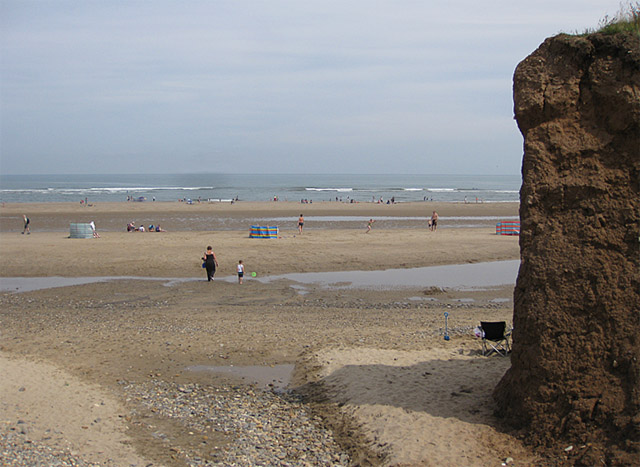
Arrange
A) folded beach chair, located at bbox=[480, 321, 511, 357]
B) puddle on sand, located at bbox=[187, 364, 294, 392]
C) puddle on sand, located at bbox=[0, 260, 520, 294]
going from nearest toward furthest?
folded beach chair, located at bbox=[480, 321, 511, 357] < puddle on sand, located at bbox=[187, 364, 294, 392] < puddle on sand, located at bbox=[0, 260, 520, 294]

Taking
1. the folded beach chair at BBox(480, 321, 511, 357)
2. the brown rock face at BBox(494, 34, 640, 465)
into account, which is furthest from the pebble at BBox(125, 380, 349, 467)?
the folded beach chair at BBox(480, 321, 511, 357)

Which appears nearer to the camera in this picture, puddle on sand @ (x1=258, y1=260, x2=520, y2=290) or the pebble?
the pebble

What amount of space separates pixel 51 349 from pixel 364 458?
8.93 m


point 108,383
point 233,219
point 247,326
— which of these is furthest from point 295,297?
point 233,219

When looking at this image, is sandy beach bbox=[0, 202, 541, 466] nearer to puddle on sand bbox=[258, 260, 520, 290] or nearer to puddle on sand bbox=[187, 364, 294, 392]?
puddle on sand bbox=[187, 364, 294, 392]

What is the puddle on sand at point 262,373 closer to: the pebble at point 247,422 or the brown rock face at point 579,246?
the pebble at point 247,422

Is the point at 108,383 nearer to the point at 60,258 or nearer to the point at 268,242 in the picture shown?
the point at 60,258

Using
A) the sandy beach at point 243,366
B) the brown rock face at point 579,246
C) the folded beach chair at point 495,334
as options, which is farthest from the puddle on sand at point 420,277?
the brown rock face at point 579,246

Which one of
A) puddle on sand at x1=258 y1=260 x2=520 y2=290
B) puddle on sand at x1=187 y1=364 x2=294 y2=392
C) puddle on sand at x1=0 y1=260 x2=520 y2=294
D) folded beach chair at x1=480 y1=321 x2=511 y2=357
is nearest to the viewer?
folded beach chair at x1=480 y1=321 x2=511 y2=357

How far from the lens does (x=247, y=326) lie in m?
16.3

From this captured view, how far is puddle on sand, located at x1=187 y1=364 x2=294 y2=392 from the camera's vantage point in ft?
39.9

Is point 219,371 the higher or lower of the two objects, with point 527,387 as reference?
lower

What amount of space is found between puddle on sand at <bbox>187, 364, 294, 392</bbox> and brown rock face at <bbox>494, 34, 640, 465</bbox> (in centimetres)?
515

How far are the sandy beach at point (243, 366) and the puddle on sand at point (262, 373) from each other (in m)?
0.06
